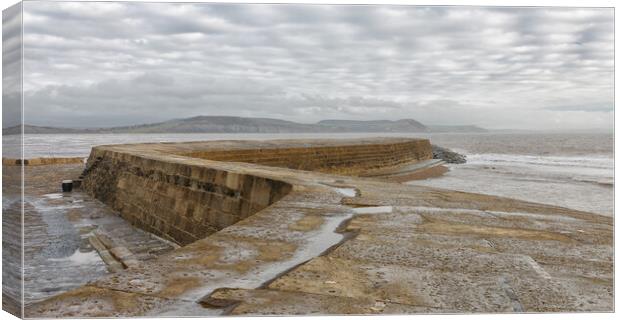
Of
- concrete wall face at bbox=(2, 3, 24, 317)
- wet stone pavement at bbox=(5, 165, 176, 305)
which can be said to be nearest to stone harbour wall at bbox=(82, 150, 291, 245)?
wet stone pavement at bbox=(5, 165, 176, 305)

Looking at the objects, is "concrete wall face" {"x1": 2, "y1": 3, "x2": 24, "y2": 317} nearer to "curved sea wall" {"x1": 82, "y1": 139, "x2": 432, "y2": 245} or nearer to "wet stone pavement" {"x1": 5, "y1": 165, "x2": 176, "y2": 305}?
"wet stone pavement" {"x1": 5, "y1": 165, "x2": 176, "y2": 305}

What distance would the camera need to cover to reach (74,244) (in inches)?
312

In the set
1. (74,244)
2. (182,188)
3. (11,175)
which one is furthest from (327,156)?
(11,175)

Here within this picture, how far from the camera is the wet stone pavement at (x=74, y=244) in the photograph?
587 cm

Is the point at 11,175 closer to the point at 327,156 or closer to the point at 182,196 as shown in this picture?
the point at 182,196

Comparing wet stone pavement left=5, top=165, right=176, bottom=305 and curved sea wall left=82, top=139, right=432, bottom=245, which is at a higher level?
curved sea wall left=82, top=139, right=432, bottom=245

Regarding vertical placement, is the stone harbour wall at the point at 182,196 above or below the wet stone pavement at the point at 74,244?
above

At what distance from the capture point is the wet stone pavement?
5867mm

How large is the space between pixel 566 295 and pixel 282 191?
3.79 metres

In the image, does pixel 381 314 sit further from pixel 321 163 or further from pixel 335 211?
pixel 321 163

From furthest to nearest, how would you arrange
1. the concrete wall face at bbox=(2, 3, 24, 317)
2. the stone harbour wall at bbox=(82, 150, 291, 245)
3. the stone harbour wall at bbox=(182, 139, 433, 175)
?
the stone harbour wall at bbox=(182, 139, 433, 175) < the stone harbour wall at bbox=(82, 150, 291, 245) < the concrete wall face at bbox=(2, 3, 24, 317)

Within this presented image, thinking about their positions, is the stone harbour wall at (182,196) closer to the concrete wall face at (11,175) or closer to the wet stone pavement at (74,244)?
the wet stone pavement at (74,244)

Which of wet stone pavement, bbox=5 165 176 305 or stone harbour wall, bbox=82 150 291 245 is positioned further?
stone harbour wall, bbox=82 150 291 245

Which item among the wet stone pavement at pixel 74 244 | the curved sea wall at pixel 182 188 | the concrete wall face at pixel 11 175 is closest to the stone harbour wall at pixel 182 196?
the curved sea wall at pixel 182 188
